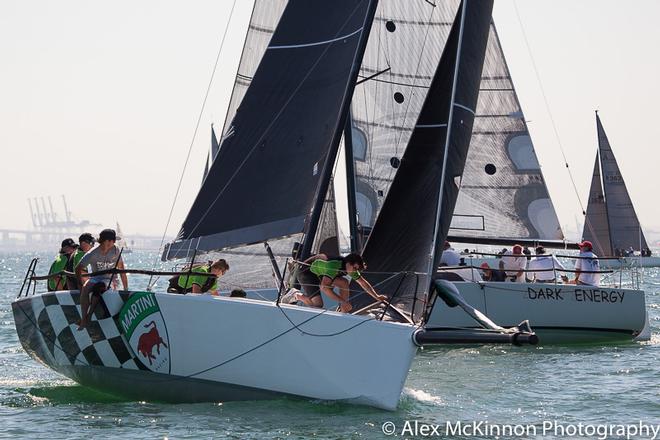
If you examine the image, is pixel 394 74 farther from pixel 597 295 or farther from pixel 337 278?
pixel 337 278

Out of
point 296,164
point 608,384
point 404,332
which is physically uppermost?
point 296,164

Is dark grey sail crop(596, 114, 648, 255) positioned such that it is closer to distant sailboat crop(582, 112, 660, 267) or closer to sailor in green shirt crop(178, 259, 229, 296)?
distant sailboat crop(582, 112, 660, 267)

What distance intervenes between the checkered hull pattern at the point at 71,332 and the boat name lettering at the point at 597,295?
354 inches

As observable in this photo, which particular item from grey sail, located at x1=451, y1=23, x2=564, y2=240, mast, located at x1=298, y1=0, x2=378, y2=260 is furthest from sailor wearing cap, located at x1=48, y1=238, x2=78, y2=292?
grey sail, located at x1=451, y1=23, x2=564, y2=240

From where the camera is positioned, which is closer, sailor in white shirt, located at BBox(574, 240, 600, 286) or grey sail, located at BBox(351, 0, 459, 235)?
sailor in white shirt, located at BBox(574, 240, 600, 286)

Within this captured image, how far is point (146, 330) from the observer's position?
39.3 feet

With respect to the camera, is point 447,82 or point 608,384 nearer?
point 447,82

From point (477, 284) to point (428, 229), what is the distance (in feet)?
22.8

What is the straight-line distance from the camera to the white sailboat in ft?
36.9

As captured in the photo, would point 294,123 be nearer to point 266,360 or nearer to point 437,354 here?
point 266,360

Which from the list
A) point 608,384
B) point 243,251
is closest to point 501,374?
point 608,384

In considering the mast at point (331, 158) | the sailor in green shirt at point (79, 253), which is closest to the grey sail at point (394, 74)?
the mast at point (331, 158)

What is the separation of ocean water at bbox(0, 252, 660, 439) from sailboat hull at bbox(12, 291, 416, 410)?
183 millimetres

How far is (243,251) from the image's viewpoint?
48.5 ft
